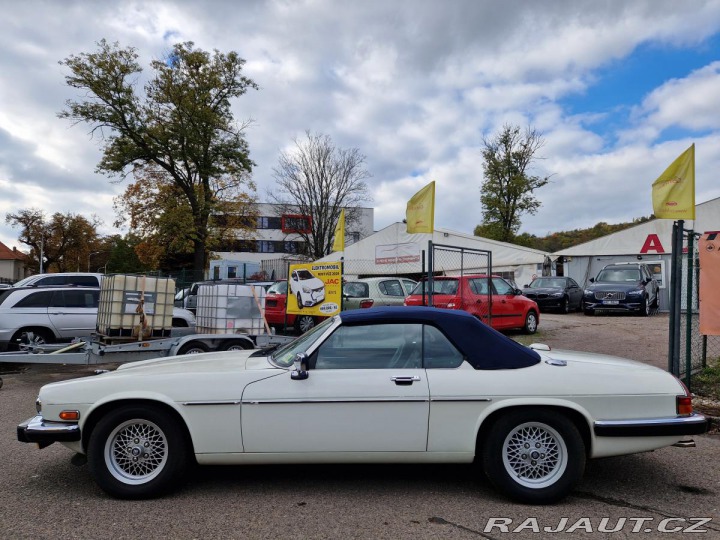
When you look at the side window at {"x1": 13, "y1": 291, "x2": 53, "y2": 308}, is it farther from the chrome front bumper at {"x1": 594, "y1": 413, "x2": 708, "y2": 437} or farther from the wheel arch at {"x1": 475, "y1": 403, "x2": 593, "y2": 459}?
the chrome front bumper at {"x1": 594, "y1": 413, "x2": 708, "y2": 437}

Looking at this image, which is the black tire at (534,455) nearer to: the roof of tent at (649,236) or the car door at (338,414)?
the car door at (338,414)

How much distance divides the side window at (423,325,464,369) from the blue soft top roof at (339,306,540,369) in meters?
0.04

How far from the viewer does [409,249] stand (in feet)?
104

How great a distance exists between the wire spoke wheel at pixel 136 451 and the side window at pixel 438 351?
6.46ft

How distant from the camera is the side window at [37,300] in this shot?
34.4ft

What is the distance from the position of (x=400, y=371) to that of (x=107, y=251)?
8038cm

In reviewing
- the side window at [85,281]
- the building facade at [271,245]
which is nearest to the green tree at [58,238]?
the building facade at [271,245]

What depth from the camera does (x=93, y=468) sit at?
12.2ft

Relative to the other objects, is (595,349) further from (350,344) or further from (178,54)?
(178,54)

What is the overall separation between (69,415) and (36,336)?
26.3ft

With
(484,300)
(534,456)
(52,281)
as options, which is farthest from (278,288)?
(534,456)

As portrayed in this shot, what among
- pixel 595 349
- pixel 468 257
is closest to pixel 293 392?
pixel 595 349

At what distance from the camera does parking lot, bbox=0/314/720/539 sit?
3.31 meters

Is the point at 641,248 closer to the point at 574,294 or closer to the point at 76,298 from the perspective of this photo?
the point at 574,294
